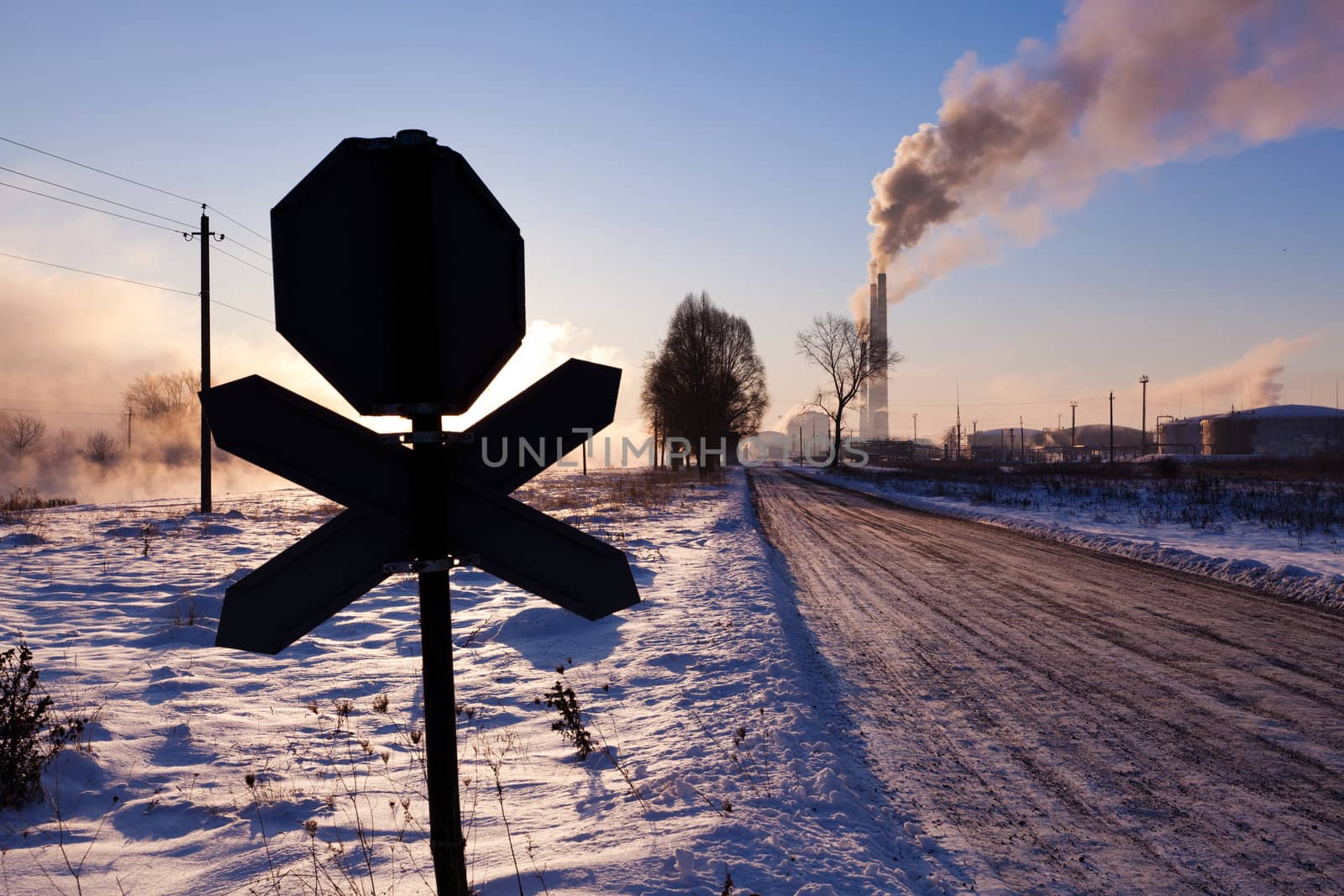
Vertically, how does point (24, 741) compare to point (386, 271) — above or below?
below

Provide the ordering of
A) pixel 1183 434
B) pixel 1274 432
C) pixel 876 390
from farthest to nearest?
pixel 876 390, pixel 1183 434, pixel 1274 432

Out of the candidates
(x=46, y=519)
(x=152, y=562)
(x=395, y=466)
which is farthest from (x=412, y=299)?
(x=46, y=519)

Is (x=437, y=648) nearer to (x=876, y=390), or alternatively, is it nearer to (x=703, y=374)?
(x=703, y=374)

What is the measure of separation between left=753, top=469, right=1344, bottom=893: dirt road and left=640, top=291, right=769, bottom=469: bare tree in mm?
41068

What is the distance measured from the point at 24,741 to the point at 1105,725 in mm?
6912

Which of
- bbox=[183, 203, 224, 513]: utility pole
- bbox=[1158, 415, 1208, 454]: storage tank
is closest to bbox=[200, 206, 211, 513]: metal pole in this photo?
bbox=[183, 203, 224, 513]: utility pole

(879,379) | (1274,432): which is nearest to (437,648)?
(879,379)

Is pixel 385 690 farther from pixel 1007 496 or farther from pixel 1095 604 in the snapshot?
pixel 1007 496

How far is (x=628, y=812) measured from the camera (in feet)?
12.0

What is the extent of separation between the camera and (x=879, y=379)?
68.6 metres

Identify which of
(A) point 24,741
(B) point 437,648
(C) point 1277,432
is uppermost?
(C) point 1277,432

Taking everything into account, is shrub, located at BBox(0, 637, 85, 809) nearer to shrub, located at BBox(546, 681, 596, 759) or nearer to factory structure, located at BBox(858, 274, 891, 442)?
shrub, located at BBox(546, 681, 596, 759)

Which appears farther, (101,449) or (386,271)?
(101,449)

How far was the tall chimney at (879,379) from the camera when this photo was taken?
65.3 meters
